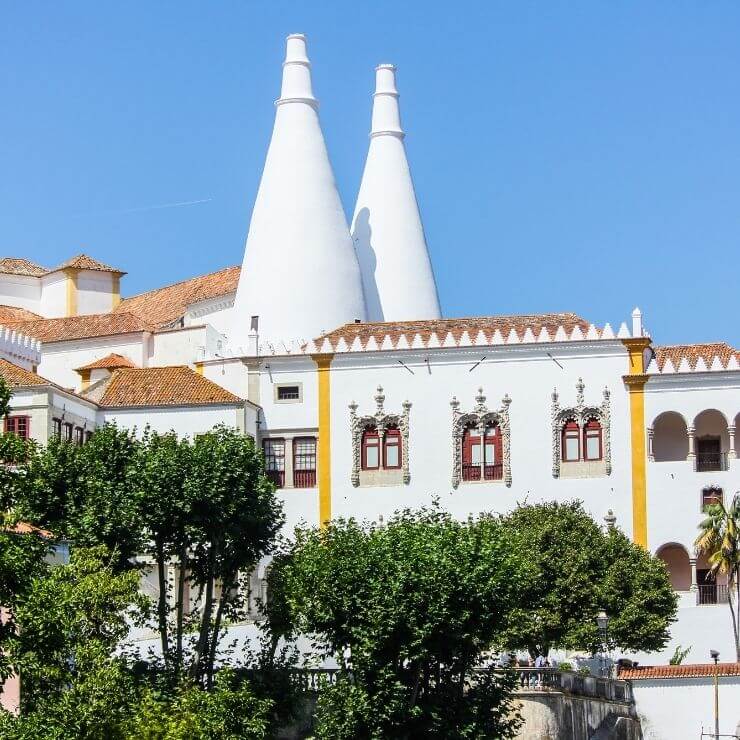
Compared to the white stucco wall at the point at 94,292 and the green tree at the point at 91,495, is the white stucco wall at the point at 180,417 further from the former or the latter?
the white stucco wall at the point at 94,292

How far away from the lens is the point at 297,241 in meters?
77.6

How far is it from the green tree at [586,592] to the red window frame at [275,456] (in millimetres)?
10653

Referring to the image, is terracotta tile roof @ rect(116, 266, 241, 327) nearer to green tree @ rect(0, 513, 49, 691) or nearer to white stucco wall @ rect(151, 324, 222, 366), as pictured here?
white stucco wall @ rect(151, 324, 222, 366)

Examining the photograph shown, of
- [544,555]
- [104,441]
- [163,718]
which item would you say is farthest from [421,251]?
[163,718]

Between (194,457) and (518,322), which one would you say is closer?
(194,457)

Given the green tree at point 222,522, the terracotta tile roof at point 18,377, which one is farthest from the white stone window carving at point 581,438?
the terracotta tile roof at point 18,377

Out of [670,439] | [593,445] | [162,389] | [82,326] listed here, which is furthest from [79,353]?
[670,439]

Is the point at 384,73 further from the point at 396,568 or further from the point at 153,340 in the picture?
the point at 396,568

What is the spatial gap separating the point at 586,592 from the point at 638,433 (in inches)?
384

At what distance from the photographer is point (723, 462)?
70.4 metres

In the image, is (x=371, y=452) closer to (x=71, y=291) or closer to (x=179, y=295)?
(x=179, y=295)

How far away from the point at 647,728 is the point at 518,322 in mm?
18795

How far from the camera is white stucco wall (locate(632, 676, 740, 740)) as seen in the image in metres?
57.9

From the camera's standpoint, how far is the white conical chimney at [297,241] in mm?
77000
